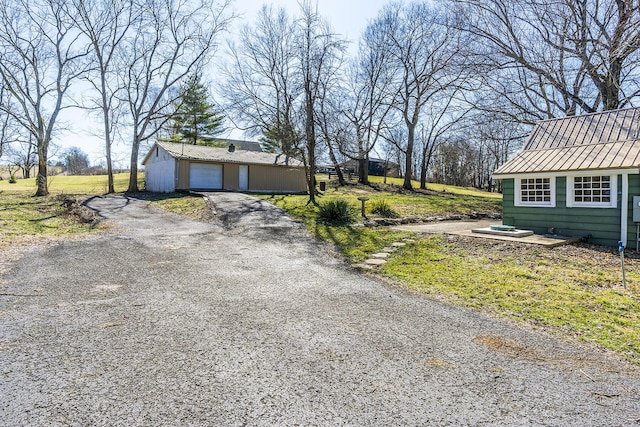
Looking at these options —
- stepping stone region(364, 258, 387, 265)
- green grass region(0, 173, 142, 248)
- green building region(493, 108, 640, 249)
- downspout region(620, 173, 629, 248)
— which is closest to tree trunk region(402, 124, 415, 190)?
green building region(493, 108, 640, 249)

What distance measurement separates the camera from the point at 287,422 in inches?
90.5

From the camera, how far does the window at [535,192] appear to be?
9.70m

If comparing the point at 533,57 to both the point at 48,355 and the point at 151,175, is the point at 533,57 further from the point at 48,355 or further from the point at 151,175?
the point at 151,175

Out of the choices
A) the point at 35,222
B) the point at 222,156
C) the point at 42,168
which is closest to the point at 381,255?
the point at 35,222

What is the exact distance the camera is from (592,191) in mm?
8945

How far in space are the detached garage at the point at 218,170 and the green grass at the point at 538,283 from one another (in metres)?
17.0

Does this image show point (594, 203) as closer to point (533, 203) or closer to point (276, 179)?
point (533, 203)

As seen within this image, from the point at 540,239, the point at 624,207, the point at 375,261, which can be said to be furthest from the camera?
the point at 540,239

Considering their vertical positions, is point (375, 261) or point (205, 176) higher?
point (205, 176)

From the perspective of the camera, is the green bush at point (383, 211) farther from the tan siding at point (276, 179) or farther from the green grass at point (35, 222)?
the tan siding at point (276, 179)

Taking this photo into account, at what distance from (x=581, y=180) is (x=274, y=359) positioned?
9.37 metres

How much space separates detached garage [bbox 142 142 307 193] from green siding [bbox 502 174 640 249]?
16.0 meters

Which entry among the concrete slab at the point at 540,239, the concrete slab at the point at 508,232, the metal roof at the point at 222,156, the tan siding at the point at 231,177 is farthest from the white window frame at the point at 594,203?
the tan siding at the point at 231,177

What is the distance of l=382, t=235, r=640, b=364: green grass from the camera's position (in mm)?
4145
